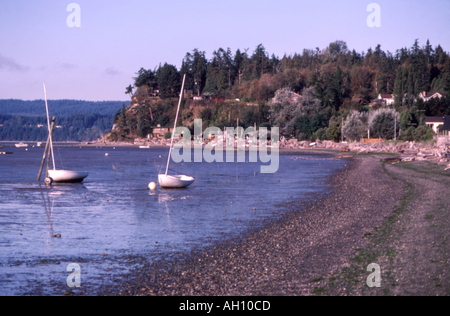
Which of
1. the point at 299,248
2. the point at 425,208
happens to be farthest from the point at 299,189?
the point at 299,248

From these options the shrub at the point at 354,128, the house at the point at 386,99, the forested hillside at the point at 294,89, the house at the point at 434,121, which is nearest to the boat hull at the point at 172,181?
the forested hillside at the point at 294,89

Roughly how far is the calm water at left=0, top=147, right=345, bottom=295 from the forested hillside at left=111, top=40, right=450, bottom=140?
189ft

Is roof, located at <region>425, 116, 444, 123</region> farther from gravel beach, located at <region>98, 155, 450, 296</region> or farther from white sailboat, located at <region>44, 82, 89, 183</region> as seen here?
gravel beach, located at <region>98, 155, 450, 296</region>

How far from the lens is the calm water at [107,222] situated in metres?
11.7

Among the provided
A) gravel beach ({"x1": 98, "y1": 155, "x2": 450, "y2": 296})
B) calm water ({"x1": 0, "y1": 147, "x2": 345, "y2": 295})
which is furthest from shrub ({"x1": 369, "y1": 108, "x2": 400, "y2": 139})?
gravel beach ({"x1": 98, "y1": 155, "x2": 450, "y2": 296})

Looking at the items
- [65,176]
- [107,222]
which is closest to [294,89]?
[65,176]

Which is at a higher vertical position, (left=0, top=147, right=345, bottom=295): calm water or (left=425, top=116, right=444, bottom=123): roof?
(left=425, top=116, right=444, bottom=123): roof

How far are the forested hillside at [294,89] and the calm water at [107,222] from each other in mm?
57748

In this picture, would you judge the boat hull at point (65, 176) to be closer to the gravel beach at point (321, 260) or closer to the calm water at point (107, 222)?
the calm water at point (107, 222)

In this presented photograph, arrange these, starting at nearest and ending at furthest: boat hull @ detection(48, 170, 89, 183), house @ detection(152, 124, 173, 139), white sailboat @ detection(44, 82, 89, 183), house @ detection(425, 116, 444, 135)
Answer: white sailboat @ detection(44, 82, 89, 183) < boat hull @ detection(48, 170, 89, 183) < house @ detection(425, 116, 444, 135) < house @ detection(152, 124, 173, 139)

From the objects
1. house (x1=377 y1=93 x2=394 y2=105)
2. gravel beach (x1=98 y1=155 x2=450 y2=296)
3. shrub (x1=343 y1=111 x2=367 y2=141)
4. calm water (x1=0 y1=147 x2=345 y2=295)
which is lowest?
calm water (x1=0 y1=147 x2=345 y2=295)

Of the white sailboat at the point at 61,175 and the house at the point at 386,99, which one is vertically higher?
the house at the point at 386,99

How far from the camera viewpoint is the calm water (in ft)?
38.2

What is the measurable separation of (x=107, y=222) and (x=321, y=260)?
34.7ft
